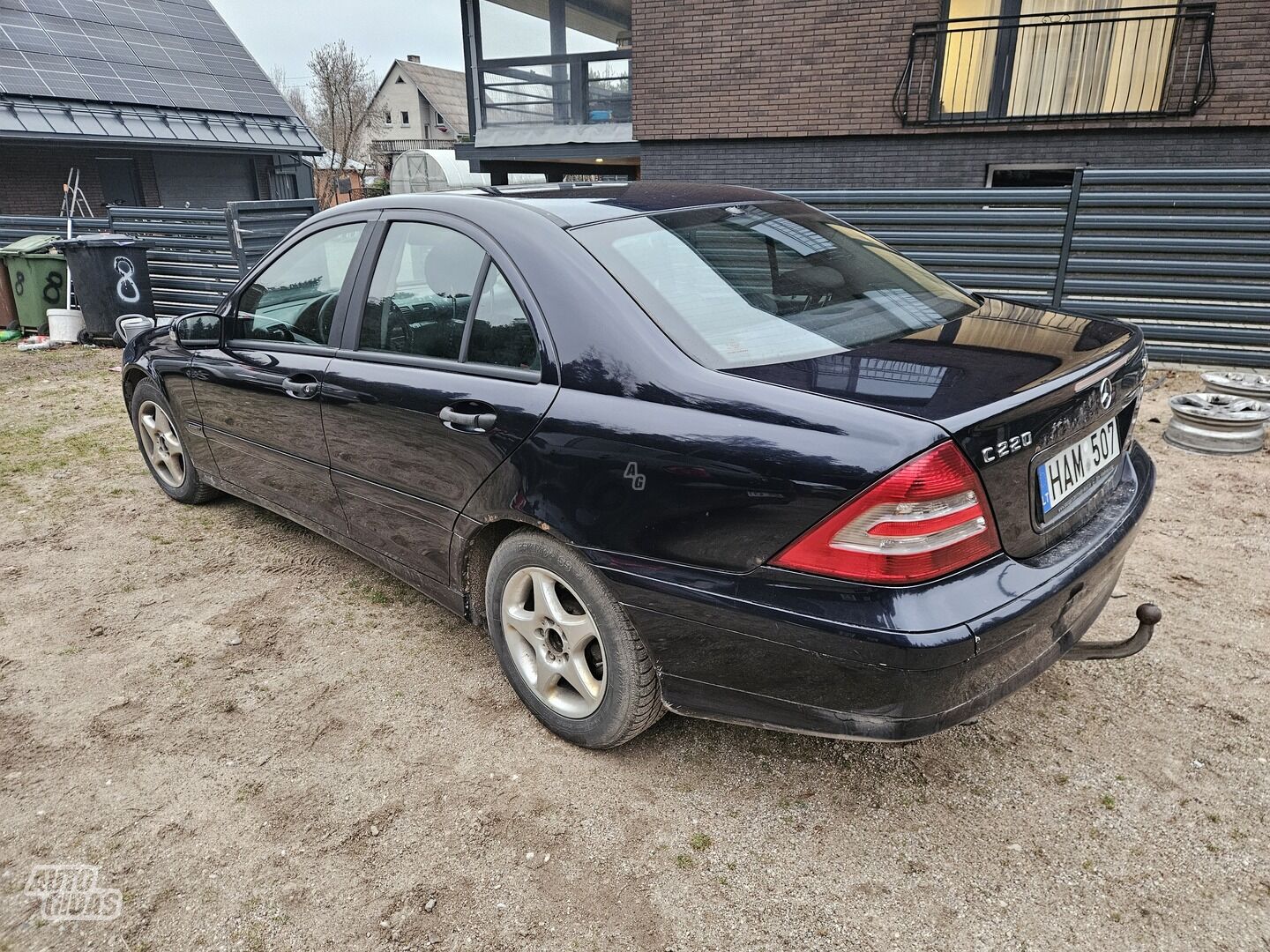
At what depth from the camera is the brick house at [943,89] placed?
9977mm

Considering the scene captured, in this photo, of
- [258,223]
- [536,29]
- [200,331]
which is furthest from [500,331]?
[536,29]

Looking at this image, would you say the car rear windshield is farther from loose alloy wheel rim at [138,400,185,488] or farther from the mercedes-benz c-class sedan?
loose alloy wheel rim at [138,400,185,488]

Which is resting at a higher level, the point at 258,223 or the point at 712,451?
the point at 258,223

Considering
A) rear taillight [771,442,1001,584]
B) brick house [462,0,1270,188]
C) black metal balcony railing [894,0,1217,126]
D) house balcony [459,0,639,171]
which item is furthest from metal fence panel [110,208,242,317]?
rear taillight [771,442,1001,584]

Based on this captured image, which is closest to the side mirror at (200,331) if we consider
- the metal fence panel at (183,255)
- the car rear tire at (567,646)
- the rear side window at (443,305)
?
the rear side window at (443,305)

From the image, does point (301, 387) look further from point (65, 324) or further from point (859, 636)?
point (65, 324)

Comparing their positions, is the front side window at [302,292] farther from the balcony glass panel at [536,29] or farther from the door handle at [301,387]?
the balcony glass panel at [536,29]

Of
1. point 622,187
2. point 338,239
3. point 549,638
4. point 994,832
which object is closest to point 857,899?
point 994,832

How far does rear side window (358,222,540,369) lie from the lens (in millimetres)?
2537

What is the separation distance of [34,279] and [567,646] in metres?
11.0

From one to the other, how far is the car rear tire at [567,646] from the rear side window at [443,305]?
0.59m

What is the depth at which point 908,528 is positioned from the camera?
1.84 metres

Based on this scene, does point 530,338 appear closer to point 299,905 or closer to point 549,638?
point 549,638

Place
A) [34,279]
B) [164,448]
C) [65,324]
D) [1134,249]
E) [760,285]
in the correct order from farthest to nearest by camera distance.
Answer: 1. [34,279]
2. [65,324]
3. [1134,249]
4. [164,448]
5. [760,285]
